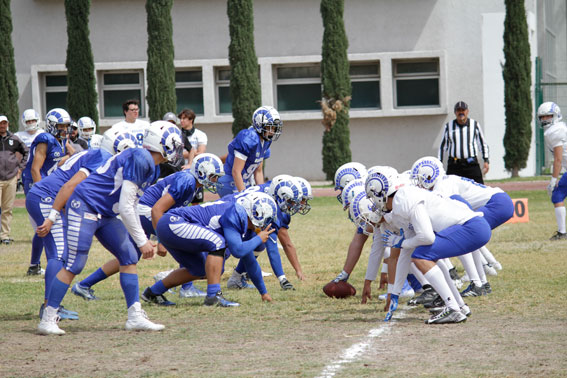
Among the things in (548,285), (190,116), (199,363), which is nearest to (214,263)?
(199,363)

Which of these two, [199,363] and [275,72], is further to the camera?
[275,72]

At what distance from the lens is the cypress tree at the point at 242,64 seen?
2602cm

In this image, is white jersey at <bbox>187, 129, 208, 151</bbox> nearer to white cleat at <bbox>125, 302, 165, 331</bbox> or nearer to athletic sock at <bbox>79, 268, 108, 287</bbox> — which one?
athletic sock at <bbox>79, 268, 108, 287</bbox>

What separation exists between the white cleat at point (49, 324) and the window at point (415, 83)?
21.6 metres

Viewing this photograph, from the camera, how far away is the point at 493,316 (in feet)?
26.2

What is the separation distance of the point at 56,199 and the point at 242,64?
18.8 m

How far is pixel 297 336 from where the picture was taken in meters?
7.27

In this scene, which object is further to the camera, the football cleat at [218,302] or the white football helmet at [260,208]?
the football cleat at [218,302]

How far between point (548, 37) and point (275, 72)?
44.3ft

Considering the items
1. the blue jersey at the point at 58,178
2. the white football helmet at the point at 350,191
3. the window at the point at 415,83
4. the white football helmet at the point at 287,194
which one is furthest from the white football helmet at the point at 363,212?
the window at the point at 415,83

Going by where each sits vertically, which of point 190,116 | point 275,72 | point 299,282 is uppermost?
point 275,72

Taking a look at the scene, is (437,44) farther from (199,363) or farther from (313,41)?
(199,363)

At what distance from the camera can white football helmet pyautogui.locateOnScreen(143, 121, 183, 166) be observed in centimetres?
763

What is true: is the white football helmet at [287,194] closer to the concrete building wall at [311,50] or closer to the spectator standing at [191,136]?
the spectator standing at [191,136]
